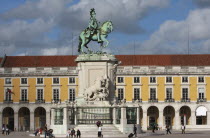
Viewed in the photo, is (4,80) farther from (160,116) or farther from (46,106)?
(160,116)

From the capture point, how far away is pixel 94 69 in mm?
59000

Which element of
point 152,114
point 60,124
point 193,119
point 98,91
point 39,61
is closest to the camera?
point 60,124

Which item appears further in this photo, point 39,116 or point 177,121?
point 39,116

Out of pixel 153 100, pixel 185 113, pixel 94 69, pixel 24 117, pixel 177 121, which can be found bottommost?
pixel 177 121

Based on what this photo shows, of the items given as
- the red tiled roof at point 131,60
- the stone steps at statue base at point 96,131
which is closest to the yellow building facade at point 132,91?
the red tiled roof at point 131,60

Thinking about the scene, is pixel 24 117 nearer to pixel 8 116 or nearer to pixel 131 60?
pixel 8 116

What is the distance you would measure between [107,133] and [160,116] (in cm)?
5090

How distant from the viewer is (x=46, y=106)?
4144 inches

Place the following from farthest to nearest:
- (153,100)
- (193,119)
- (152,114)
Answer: (152,114)
(153,100)
(193,119)

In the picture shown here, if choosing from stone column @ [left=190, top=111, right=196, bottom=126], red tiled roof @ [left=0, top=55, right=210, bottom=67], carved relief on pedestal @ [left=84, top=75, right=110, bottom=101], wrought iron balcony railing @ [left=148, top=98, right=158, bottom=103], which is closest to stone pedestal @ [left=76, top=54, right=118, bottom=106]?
carved relief on pedestal @ [left=84, top=75, right=110, bottom=101]

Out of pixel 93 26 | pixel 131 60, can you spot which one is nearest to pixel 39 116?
pixel 131 60

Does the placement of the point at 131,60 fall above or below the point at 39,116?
above

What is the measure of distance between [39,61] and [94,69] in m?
52.2

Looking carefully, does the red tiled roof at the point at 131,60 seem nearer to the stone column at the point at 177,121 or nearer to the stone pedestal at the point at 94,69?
the stone column at the point at 177,121
